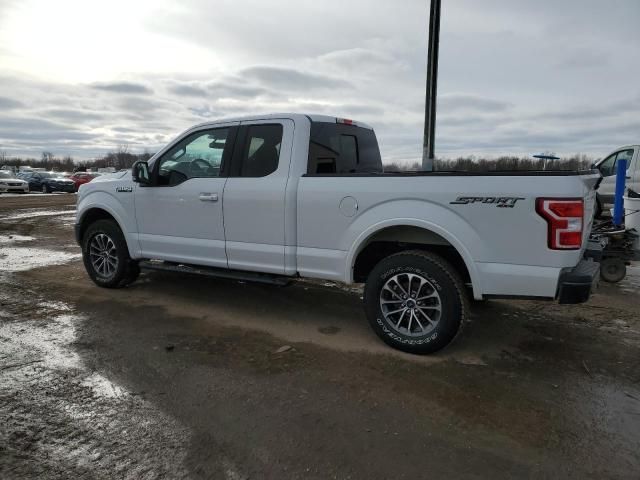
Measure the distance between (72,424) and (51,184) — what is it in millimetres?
34019

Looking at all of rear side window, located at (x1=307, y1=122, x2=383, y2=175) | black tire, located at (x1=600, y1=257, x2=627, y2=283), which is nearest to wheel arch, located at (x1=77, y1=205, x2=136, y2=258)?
rear side window, located at (x1=307, y1=122, x2=383, y2=175)

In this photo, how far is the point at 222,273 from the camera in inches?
199

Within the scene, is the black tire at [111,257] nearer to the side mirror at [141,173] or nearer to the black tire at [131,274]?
the black tire at [131,274]

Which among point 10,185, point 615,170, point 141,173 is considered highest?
point 615,170

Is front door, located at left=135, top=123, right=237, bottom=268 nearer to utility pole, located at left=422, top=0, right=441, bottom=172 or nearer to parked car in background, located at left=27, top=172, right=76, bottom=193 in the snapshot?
utility pole, located at left=422, top=0, right=441, bottom=172

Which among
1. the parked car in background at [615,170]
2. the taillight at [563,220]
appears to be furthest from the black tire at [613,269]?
the taillight at [563,220]

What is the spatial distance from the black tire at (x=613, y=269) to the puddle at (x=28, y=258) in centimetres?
839

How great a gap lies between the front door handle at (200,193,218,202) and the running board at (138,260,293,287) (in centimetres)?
78

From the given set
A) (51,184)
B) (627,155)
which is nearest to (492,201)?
(627,155)

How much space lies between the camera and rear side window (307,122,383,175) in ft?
15.6

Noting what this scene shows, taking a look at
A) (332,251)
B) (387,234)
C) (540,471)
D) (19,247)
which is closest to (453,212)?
(387,234)

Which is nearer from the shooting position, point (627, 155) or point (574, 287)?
point (574, 287)

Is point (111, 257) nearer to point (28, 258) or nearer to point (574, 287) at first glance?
point (28, 258)

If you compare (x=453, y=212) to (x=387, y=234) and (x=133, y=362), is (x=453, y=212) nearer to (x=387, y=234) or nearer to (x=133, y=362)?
(x=387, y=234)
